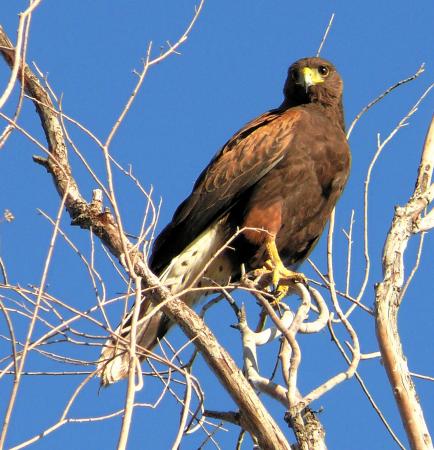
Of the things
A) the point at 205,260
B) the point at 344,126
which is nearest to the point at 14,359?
the point at 205,260

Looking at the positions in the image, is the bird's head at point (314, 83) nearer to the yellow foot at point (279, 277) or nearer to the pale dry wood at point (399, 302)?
the yellow foot at point (279, 277)

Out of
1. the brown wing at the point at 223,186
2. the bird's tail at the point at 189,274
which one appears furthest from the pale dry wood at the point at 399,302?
the brown wing at the point at 223,186

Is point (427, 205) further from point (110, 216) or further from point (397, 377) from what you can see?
point (110, 216)

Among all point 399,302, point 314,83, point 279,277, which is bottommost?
point 399,302

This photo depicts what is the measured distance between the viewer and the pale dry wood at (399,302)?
12.4 feet

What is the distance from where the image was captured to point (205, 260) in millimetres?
6148

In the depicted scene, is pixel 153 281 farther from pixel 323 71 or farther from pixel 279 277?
pixel 323 71

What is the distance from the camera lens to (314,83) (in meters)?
6.99

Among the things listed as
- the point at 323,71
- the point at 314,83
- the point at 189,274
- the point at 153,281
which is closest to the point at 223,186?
the point at 189,274

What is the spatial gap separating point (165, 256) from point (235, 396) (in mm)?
2462

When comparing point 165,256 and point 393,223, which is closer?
point 393,223

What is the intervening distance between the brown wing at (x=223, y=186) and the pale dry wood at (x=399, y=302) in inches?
66.4

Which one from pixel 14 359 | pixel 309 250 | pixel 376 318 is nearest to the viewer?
pixel 14 359

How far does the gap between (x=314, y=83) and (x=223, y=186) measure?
1.23 m
